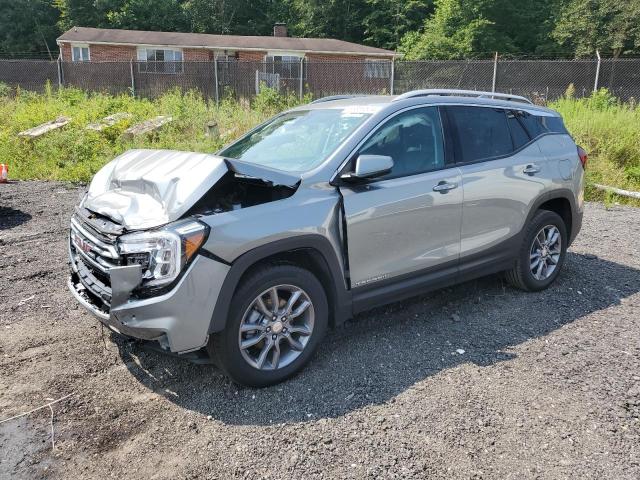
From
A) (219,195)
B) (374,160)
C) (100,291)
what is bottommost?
(100,291)

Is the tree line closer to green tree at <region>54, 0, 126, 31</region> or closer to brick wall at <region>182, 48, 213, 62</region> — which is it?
green tree at <region>54, 0, 126, 31</region>

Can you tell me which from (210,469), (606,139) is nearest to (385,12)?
(606,139)

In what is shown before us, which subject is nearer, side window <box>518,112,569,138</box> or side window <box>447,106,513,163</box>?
side window <box>447,106,513,163</box>

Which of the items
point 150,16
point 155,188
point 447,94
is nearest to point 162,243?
point 155,188

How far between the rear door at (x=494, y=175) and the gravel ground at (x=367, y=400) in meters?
0.66

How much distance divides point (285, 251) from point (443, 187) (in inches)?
58.2

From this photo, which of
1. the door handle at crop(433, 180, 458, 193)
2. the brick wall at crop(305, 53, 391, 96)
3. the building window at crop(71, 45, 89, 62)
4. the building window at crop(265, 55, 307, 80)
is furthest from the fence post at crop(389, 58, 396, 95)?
the building window at crop(71, 45, 89, 62)

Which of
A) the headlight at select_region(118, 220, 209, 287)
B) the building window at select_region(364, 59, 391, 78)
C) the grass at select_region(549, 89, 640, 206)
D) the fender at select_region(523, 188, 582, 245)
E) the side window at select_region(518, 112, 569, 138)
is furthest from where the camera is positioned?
the building window at select_region(364, 59, 391, 78)

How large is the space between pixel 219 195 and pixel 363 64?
15068 millimetres

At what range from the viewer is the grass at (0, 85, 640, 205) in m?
10.9

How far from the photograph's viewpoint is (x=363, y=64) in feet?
57.6

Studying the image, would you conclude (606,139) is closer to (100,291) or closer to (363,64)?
(363,64)

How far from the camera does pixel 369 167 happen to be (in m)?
3.66

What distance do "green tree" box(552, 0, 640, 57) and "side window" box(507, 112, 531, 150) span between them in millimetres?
32366
